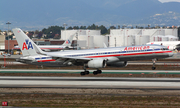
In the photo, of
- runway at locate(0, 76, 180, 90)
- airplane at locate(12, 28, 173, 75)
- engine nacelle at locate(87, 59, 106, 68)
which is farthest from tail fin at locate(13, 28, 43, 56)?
engine nacelle at locate(87, 59, 106, 68)

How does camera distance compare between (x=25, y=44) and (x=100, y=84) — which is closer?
(x=100, y=84)

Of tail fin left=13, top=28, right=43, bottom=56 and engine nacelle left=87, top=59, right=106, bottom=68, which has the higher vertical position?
tail fin left=13, top=28, right=43, bottom=56

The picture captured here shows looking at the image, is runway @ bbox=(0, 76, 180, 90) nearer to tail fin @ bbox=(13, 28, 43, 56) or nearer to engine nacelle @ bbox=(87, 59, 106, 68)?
engine nacelle @ bbox=(87, 59, 106, 68)

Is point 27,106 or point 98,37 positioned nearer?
point 27,106

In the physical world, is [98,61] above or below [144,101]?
above

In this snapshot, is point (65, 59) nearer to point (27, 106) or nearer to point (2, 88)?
point (2, 88)

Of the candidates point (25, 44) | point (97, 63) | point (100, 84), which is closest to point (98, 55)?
point (97, 63)

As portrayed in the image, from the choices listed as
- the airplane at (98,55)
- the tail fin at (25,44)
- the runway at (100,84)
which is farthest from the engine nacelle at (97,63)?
the tail fin at (25,44)

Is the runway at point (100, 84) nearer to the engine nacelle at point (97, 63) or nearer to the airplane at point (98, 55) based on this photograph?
the engine nacelle at point (97, 63)

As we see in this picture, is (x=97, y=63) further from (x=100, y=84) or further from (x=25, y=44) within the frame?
(x=25, y=44)

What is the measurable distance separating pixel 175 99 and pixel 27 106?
14542mm

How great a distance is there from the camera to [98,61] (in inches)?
1655

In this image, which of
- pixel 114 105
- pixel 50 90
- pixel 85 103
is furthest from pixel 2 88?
pixel 114 105

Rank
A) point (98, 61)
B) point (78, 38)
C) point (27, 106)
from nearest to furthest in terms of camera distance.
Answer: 1. point (27, 106)
2. point (98, 61)
3. point (78, 38)
